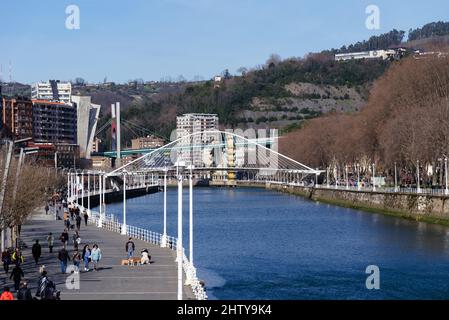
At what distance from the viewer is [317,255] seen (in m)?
44.0

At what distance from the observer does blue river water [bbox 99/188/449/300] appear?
A: 33.0m

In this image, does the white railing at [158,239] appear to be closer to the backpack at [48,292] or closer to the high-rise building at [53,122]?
the backpack at [48,292]

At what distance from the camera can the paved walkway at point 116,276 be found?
26.2 meters

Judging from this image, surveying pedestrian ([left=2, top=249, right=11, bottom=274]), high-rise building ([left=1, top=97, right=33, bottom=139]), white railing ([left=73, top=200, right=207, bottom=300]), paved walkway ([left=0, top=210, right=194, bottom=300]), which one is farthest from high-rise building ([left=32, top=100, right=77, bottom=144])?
pedestrian ([left=2, top=249, right=11, bottom=274])

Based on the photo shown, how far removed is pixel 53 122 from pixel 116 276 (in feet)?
539

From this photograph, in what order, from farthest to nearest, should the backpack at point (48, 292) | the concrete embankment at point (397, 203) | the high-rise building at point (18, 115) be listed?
the high-rise building at point (18, 115) → the concrete embankment at point (397, 203) → the backpack at point (48, 292)

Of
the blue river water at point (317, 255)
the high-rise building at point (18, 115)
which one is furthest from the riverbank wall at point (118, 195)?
the blue river water at point (317, 255)

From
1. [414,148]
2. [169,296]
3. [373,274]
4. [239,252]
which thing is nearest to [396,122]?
[414,148]

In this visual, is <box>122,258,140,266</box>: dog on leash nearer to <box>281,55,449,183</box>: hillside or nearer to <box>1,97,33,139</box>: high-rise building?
<box>281,55,449,183</box>: hillside

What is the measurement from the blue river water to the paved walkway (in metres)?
1.78

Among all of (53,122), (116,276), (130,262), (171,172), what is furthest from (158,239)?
(53,122)

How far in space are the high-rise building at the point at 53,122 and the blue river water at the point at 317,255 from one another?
116842mm
